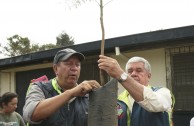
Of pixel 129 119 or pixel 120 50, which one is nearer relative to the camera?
pixel 129 119

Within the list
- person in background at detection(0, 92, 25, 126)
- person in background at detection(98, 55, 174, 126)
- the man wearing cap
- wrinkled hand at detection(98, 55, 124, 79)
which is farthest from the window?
wrinkled hand at detection(98, 55, 124, 79)

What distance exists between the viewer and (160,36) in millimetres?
6734

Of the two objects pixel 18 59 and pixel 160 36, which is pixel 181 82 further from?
pixel 18 59

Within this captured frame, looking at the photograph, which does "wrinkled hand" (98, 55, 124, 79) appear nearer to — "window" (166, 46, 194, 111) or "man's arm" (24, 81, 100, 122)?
"man's arm" (24, 81, 100, 122)

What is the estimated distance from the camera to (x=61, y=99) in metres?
2.29

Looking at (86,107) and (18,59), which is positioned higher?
(18,59)

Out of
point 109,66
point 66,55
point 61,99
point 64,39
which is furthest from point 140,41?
point 64,39

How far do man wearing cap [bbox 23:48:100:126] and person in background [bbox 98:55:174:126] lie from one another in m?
0.19

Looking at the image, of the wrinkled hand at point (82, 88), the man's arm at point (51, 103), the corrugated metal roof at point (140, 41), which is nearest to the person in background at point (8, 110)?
the corrugated metal roof at point (140, 41)

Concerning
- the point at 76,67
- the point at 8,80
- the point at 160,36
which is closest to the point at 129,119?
the point at 76,67

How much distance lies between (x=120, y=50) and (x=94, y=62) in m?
1.10

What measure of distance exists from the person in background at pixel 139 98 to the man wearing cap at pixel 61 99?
0.19 meters

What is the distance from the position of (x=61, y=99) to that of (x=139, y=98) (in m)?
0.56

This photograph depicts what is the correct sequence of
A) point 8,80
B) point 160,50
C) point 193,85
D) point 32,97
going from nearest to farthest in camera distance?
point 32,97
point 193,85
point 160,50
point 8,80
